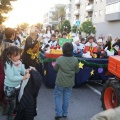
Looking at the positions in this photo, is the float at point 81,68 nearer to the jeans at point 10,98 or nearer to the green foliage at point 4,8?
the jeans at point 10,98

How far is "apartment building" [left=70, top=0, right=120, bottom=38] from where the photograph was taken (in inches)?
1483

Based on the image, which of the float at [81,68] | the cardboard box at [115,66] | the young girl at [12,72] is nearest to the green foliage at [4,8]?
the float at [81,68]

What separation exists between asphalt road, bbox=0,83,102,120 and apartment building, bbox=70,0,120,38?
31.7 metres

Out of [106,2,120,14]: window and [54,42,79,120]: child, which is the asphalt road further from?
[106,2,120,14]: window

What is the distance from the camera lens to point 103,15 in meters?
44.9

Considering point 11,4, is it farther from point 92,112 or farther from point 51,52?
point 92,112

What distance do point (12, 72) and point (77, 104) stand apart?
7.48ft

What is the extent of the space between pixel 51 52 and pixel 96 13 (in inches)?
1763

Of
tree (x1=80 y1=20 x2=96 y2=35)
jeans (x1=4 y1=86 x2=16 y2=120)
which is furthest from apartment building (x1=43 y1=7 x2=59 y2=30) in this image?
jeans (x1=4 y1=86 x2=16 y2=120)

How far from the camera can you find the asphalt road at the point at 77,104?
462 cm

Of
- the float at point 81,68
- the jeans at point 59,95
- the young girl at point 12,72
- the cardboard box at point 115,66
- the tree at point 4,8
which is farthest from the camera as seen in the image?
the tree at point 4,8

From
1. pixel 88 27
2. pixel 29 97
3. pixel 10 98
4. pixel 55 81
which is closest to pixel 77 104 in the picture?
pixel 55 81

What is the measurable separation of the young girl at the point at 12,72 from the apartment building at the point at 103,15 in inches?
1356

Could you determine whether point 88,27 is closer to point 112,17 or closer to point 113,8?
point 112,17
